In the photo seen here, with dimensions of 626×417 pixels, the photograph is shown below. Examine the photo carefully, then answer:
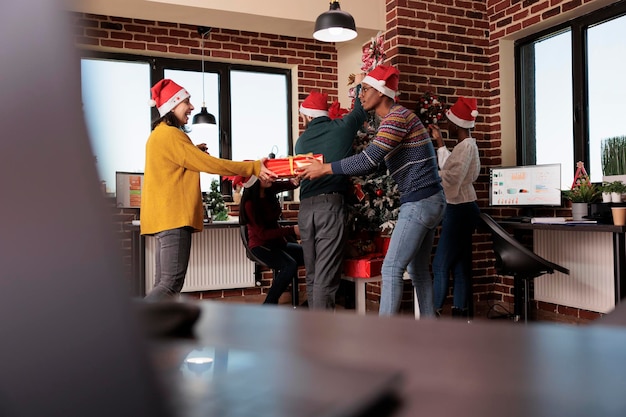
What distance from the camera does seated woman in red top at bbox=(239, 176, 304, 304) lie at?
4.62 m

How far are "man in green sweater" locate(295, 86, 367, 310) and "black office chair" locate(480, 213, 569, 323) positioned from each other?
1.22 m

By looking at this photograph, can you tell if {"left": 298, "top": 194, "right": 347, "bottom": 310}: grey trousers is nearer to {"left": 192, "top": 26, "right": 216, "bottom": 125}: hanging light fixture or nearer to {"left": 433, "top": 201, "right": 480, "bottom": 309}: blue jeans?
{"left": 433, "top": 201, "right": 480, "bottom": 309}: blue jeans

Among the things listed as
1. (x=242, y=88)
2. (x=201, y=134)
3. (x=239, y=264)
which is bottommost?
(x=239, y=264)

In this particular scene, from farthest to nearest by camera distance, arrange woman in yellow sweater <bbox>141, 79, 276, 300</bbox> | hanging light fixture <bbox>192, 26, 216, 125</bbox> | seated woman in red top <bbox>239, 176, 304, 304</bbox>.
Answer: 1. hanging light fixture <bbox>192, 26, 216, 125</bbox>
2. seated woman in red top <bbox>239, 176, 304, 304</bbox>
3. woman in yellow sweater <bbox>141, 79, 276, 300</bbox>

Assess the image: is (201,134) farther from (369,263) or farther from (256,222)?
(369,263)

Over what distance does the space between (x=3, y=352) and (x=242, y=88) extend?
683 cm

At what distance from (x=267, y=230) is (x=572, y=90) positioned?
2926mm

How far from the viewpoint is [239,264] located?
621 cm

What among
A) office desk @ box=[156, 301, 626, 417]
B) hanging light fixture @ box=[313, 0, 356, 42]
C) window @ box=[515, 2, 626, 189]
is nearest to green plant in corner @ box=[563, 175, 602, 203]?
window @ box=[515, 2, 626, 189]

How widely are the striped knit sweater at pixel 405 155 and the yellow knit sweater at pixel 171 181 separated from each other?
88 centimetres

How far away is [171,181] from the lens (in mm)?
3109

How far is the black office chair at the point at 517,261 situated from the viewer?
3963mm

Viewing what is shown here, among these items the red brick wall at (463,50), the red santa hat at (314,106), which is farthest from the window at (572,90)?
the red santa hat at (314,106)

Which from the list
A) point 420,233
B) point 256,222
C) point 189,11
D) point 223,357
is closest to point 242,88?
point 189,11
